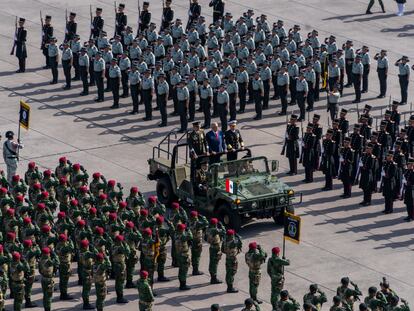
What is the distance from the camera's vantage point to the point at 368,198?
4531 cm

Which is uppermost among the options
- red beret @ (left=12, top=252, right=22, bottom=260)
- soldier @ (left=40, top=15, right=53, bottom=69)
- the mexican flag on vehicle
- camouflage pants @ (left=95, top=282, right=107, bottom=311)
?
soldier @ (left=40, top=15, right=53, bottom=69)

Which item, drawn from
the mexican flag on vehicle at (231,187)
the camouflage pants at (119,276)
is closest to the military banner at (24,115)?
the mexican flag on vehicle at (231,187)

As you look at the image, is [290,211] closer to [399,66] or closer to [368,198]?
[368,198]

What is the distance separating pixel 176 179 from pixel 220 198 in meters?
2.08

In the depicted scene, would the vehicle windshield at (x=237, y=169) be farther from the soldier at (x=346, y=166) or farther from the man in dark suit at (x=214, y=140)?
the soldier at (x=346, y=166)

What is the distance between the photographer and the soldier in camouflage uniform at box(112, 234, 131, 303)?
38.2 metres

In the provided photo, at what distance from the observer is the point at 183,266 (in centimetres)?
3925

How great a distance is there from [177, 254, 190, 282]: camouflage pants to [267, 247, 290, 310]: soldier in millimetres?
2359

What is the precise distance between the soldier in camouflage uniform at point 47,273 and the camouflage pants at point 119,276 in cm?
148

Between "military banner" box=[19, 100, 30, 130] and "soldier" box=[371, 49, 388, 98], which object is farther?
"soldier" box=[371, 49, 388, 98]

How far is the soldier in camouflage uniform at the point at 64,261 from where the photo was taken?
3816cm

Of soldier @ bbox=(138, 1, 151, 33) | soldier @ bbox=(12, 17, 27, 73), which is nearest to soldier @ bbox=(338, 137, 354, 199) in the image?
soldier @ bbox=(12, 17, 27, 73)

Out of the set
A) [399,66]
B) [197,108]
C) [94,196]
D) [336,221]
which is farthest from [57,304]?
[399,66]

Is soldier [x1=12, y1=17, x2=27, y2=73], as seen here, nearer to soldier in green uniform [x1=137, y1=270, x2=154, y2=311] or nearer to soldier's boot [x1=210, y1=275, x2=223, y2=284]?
soldier's boot [x1=210, y1=275, x2=223, y2=284]
